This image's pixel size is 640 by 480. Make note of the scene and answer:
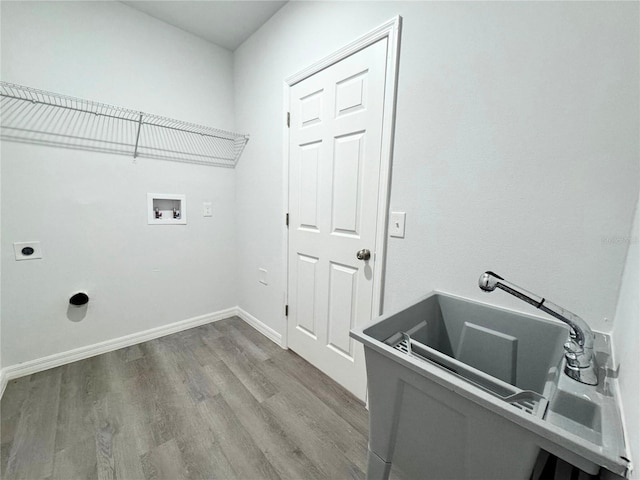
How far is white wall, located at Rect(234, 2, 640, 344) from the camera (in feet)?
2.54

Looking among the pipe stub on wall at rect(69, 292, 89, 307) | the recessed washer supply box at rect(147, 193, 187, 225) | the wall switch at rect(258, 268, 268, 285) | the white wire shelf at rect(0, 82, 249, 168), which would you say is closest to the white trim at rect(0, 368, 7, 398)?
the pipe stub on wall at rect(69, 292, 89, 307)

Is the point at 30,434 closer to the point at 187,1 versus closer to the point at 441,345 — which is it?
the point at 441,345

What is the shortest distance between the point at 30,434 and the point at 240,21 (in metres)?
2.91

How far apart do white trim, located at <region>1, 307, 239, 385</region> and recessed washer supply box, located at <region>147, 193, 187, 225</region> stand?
3.05 feet

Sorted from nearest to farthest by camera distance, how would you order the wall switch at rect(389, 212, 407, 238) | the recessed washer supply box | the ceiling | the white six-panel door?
the wall switch at rect(389, 212, 407, 238) < the white six-panel door < the ceiling < the recessed washer supply box

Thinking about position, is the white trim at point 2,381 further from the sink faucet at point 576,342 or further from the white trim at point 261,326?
the sink faucet at point 576,342

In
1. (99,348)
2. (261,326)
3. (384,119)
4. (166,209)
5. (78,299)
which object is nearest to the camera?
(384,119)

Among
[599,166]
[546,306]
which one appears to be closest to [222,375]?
[546,306]

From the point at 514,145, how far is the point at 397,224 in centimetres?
56

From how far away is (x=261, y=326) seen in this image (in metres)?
2.35

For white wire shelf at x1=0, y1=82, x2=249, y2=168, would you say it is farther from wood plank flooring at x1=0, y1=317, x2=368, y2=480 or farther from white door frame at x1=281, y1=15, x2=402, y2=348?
wood plank flooring at x1=0, y1=317, x2=368, y2=480

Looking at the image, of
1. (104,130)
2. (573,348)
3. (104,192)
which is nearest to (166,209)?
(104,192)

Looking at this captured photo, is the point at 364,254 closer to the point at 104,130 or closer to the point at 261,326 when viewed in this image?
the point at 261,326

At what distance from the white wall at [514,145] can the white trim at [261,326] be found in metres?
1.18
